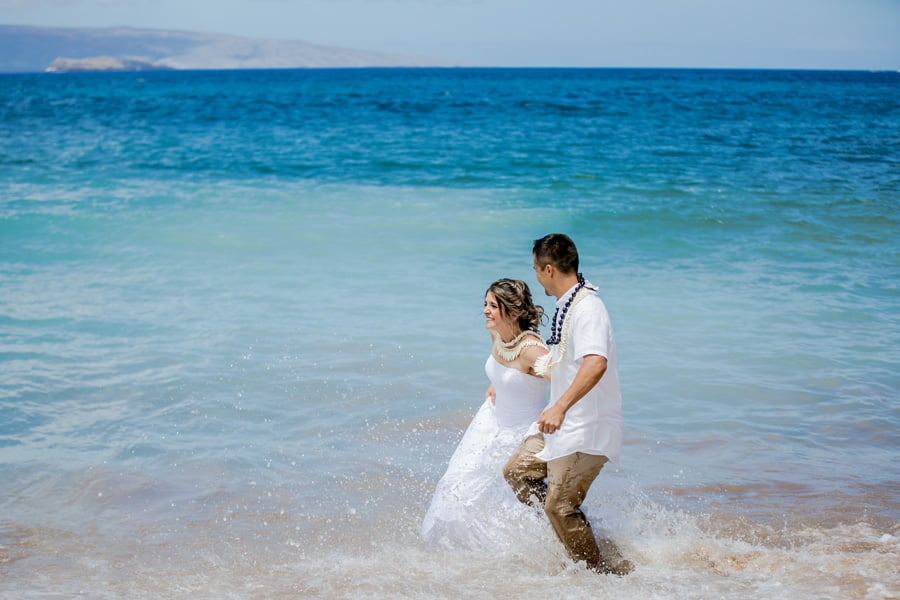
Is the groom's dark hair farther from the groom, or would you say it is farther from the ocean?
the ocean

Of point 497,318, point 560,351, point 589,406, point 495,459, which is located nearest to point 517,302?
point 497,318

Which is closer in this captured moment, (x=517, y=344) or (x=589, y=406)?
(x=589, y=406)

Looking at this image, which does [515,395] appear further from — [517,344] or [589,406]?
[589,406]

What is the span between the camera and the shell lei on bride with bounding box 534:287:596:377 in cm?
388

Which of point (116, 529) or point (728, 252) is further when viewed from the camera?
point (728, 252)

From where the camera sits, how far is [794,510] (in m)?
5.07

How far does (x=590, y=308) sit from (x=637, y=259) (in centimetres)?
821

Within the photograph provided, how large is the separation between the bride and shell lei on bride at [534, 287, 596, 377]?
0.29 ft

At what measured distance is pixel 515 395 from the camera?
445cm

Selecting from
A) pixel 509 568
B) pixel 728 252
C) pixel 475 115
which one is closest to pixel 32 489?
pixel 509 568

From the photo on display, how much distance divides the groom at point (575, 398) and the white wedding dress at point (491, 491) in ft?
1.14

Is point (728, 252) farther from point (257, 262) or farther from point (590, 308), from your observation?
point (590, 308)

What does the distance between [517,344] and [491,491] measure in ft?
2.60

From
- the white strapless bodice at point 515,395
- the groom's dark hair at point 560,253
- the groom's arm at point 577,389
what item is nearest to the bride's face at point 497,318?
the white strapless bodice at point 515,395
